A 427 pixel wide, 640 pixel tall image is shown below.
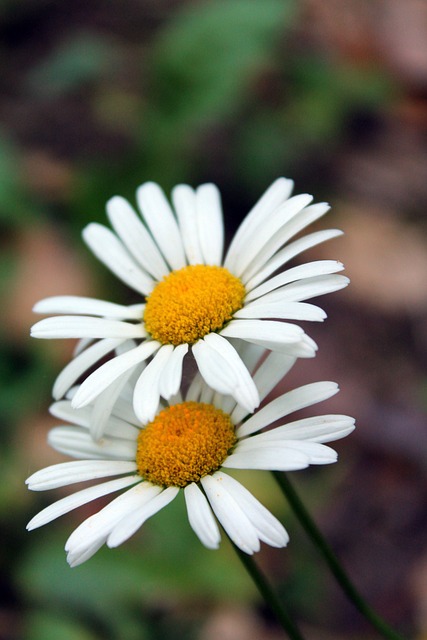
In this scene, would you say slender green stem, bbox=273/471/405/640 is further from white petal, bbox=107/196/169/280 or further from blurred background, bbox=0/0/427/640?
blurred background, bbox=0/0/427/640

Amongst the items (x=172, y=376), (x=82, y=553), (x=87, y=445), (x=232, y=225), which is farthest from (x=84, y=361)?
(x=232, y=225)

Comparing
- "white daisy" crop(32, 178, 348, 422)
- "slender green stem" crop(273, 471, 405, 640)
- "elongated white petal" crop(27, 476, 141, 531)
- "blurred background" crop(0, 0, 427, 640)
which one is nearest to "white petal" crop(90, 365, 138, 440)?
"white daisy" crop(32, 178, 348, 422)

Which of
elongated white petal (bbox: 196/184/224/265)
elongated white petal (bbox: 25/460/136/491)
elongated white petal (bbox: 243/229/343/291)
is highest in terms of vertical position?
elongated white petal (bbox: 196/184/224/265)

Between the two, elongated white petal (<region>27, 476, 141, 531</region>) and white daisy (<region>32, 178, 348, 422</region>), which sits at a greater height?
white daisy (<region>32, 178, 348, 422</region>)

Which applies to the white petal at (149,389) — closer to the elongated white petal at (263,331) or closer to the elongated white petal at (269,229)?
the elongated white petal at (263,331)

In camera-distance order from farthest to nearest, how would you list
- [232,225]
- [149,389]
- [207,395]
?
[232,225] < [207,395] < [149,389]

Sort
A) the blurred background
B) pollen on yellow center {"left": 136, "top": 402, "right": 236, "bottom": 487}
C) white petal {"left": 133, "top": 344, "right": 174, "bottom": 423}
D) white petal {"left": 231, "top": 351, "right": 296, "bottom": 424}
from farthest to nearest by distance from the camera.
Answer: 1. the blurred background
2. white petal {"left": 231, "top": 351, "right": 296, "bottom": 424}
3. pollen on yellow center {"left": 136, "top": 402, "right": 236, "bottom": 487}
4. white petal {"left": 133, "top": 344, "right": 174, "bottom": 423}

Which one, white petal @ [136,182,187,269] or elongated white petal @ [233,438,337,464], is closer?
elongated white petal @ [233,438,337,464]

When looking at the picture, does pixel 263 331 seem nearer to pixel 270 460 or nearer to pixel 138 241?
pixel 270 460
